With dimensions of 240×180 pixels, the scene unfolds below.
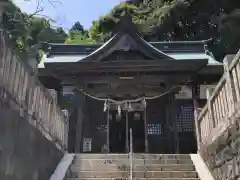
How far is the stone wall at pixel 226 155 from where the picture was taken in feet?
19.7

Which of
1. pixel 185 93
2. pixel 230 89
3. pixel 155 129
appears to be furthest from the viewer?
pixel 185 93

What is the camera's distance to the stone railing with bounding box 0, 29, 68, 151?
5.11 meters

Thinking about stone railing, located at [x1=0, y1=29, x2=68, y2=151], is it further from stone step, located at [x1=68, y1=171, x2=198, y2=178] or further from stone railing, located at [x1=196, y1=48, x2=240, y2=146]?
stone railing, located at [x1=196, y1=48, x2=240, y2=146]

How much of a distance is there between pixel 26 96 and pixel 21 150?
110cm

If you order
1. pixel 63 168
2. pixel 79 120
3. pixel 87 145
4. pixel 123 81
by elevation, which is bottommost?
pixel 63 168

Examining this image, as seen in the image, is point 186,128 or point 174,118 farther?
point 186,128

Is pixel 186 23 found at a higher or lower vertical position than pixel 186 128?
higher

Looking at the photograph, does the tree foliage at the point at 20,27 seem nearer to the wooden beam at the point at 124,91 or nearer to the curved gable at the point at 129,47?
the curved gable at the point at 129,47

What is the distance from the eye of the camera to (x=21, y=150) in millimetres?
A: 5785

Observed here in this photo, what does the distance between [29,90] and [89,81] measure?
25.9ft

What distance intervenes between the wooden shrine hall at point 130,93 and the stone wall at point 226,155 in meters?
5.55

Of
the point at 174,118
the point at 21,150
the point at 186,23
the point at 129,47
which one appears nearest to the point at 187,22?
the point at 186,23

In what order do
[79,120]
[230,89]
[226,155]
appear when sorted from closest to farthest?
[230,89], [226,155], [79,120]

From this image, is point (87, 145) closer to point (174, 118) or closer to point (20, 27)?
point (174, 118)
